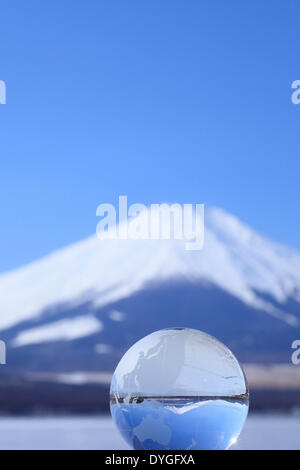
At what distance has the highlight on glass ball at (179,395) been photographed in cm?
502

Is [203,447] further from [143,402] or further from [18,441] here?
[18,441]

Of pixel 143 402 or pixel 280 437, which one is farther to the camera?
pixel 280 437

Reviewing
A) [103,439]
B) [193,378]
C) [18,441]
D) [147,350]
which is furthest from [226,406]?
[18,441]

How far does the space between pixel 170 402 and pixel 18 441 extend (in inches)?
104

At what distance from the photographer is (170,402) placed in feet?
16.4

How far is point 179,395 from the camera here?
16.4 feet

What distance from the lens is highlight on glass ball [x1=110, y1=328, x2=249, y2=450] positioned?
16.5 feet

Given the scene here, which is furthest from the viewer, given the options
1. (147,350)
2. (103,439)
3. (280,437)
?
(280,437)

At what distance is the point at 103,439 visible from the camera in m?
7.00
